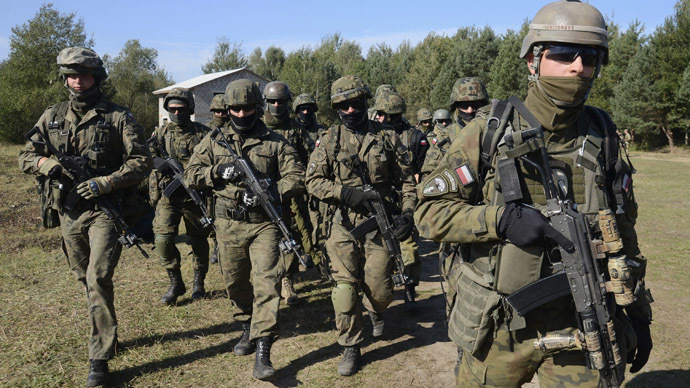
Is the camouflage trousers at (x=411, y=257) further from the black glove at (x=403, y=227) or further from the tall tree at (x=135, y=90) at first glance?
the tall tree at (x=135, y=90)

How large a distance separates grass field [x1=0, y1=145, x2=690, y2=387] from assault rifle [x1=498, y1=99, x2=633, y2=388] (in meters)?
2.16

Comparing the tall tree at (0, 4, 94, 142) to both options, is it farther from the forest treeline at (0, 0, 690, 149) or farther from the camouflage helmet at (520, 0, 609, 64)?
the camouflage helmet at (520, 0, 609, 64)

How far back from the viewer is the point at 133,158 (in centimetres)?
457

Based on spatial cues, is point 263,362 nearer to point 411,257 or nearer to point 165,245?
point 411,257

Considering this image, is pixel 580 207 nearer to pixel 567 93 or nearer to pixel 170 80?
pixel 567 93

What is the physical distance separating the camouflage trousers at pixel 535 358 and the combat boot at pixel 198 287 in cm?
456

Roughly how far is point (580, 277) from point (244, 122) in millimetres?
3461

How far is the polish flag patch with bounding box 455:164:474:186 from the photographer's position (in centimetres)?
242

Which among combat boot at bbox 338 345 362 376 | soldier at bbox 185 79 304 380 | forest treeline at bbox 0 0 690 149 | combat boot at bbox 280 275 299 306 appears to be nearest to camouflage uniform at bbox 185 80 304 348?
soldier at bbox 185 79 304 380

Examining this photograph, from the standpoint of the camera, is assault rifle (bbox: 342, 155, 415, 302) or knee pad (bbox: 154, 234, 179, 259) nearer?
assault rifle (bbox: 342, 155, 415, 302)

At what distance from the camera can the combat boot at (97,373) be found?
4059mm

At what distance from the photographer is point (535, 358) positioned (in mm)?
2441

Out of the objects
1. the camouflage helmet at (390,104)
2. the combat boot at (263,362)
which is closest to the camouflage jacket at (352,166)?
the combat boot at (263,362)

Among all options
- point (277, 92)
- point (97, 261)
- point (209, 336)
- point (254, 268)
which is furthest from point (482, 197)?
point (277, 92)
